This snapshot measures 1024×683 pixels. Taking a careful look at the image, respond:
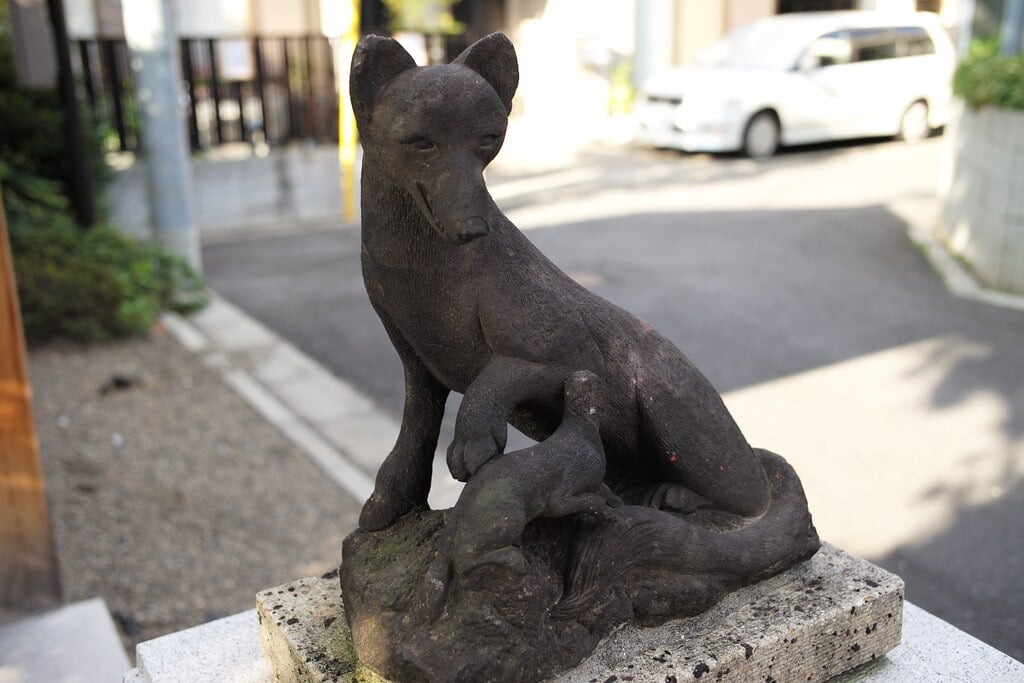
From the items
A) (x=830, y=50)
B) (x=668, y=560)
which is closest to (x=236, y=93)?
(x=830, y=50)

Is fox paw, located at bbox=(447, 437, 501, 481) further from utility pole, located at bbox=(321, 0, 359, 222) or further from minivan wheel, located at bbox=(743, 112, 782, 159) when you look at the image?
minivan wheel, located at bbox=(743, 112, 782, 159)

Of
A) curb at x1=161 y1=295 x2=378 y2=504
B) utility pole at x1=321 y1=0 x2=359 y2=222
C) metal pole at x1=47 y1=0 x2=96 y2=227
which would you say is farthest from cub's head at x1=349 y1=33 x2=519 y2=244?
utility pole at x1=321 y1=0 x2=359 y2=222

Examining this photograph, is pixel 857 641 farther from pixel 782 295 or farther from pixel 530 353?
pixel 782 295

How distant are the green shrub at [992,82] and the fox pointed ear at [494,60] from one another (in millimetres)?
6678

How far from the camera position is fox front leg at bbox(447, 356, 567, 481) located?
1948 millimetres

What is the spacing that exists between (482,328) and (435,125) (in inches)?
17.6

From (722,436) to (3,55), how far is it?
843cm

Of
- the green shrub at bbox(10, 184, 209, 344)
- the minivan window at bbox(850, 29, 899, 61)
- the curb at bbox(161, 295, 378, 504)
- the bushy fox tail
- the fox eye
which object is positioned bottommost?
the curb at bbox(161, 295, 378, 504)

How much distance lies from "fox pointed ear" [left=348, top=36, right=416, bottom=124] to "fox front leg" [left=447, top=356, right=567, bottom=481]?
0.57 metres

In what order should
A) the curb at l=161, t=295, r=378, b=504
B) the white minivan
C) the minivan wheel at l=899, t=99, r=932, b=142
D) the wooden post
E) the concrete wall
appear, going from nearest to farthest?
1. the wooden post
2. the curb at l=161, t=295, r=378, b=504
3. the concrete wall
4. the white minivan
5. the minivan wheel at l=899, t=99, r=932, b=142

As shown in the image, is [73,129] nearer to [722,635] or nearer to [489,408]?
[489,408]

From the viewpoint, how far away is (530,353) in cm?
202

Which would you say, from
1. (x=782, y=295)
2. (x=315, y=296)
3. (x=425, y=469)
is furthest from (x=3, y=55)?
(x=425, y=469)

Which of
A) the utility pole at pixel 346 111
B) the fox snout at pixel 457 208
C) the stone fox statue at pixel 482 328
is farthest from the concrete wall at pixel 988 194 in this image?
the fox snout at pixel 457 208
